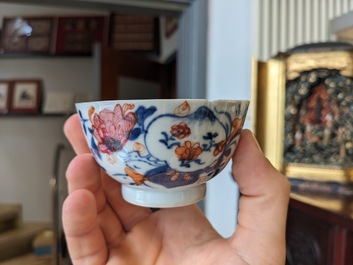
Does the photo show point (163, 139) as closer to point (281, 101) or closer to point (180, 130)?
point (180, 130)

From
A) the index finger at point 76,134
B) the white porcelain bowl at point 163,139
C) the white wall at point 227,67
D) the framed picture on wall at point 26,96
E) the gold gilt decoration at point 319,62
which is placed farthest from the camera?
the framed picture on wall at point 26,96

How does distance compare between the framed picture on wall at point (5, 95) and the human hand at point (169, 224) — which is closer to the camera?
the human hand at point (169, 224)

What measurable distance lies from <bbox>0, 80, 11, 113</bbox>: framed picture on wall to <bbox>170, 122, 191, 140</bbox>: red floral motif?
2.84 metres

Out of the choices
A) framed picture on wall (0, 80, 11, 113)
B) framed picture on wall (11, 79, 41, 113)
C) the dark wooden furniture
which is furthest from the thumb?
framed picture on wall (0, 80, 11, 113)

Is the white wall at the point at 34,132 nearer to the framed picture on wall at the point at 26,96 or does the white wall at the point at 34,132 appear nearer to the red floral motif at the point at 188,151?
the framed picture on wall at the point at 26,96

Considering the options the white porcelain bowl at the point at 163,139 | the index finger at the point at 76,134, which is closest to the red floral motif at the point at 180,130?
the white porcelain bowl at the point at 163,139

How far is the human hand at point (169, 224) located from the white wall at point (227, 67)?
1.59 feet

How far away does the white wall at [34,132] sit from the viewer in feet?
9.26

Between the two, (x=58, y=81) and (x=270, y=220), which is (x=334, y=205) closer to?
(x=270, y=220)

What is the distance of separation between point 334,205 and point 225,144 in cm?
30

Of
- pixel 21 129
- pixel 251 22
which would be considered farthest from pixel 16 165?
pixel 251 22

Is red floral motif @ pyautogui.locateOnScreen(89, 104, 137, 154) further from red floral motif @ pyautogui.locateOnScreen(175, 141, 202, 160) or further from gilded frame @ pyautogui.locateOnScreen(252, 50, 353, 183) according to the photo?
gilded frame @ pyautogui.locateOnScreen(252, 50, 353, 183)

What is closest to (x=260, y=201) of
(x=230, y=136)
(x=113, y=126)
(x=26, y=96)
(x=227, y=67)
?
(x=230, y=136)

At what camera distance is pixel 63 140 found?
284 cm
